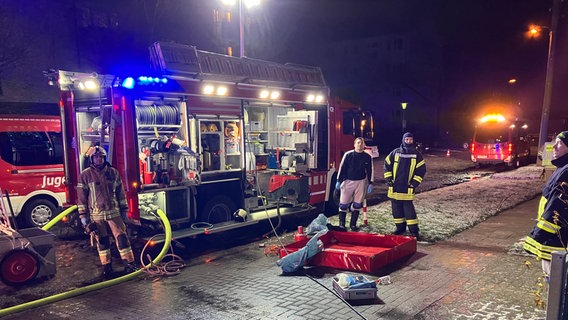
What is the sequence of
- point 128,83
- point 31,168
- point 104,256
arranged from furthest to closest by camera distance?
point 31,168, point 128,83, point 104,256

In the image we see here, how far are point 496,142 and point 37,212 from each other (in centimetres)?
1888

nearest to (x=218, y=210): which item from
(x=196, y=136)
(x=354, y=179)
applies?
(x=196, y=136)

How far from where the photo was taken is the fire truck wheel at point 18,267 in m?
5.49

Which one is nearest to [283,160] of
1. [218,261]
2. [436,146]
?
[218,261]

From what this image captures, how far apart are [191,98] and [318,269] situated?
11.5 ft

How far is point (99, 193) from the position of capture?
6047mm

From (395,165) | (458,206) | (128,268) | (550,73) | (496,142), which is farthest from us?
(496,142)

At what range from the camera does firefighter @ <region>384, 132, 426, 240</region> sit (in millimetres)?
7465

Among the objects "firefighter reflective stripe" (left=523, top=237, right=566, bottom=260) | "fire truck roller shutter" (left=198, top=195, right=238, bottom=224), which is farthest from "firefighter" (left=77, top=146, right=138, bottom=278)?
"firefighter reflective stripe" (left=523, top=237, right=566, bottom=260)

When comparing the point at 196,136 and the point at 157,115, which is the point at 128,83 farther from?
the point at 196,136

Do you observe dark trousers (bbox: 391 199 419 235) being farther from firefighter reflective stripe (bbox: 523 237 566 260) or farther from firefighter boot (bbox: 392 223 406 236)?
firefighter reflective stripe (bbox: 523 237 566 260)

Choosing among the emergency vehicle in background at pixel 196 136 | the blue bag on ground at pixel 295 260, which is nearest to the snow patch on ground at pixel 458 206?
the emergency vehicle in background at pixel 196 136

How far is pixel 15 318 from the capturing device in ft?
15.2

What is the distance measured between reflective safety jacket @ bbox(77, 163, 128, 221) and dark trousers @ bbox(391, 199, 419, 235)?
4.53 metres
